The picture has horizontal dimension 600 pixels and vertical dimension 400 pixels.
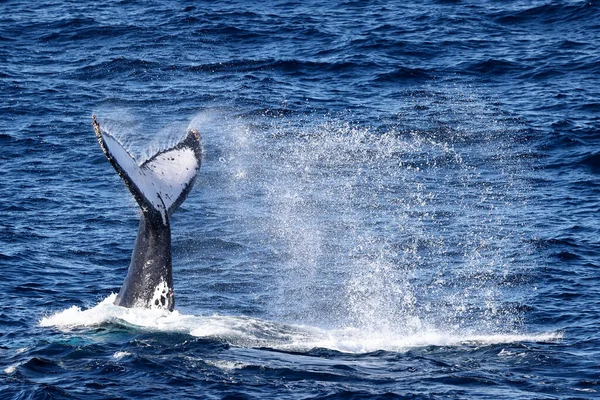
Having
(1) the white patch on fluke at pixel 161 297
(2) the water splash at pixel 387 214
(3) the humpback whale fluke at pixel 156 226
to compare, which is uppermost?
(3) the humpback whale fluke at pixel 156 226

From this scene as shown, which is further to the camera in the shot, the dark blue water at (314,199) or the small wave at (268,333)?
the small wave at (268,333)

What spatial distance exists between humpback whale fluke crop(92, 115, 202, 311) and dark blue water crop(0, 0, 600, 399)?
272 mm

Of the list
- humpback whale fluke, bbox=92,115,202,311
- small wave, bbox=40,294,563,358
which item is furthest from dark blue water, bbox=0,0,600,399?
humpback whale fluke, bbox=92,115,202,311

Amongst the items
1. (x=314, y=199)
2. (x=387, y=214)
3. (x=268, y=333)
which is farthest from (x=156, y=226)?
(x=314, y=199)

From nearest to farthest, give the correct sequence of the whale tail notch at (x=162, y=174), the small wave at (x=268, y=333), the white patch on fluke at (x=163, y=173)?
the whale tail notch at (x=162, y=174) < the white patch on fluke at (x=163, y=173) < the small wave at (x=268, y=333)

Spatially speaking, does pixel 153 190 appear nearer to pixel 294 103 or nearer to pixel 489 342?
pixel 489 342

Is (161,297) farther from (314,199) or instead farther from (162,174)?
(314,199)

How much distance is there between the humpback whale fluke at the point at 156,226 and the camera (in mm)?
15906

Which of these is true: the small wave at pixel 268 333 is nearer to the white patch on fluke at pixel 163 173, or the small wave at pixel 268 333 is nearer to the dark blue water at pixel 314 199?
the dark blue water at pixel 314 199

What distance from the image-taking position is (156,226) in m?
16.1

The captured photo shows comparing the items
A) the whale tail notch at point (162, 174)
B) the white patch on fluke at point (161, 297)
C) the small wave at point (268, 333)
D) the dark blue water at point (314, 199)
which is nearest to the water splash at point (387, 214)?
the dark blue water at point (314, 199)

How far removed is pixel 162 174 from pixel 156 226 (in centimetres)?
78

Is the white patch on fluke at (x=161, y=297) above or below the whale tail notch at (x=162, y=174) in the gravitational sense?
below

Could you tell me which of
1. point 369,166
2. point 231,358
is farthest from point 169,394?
point 369,166
